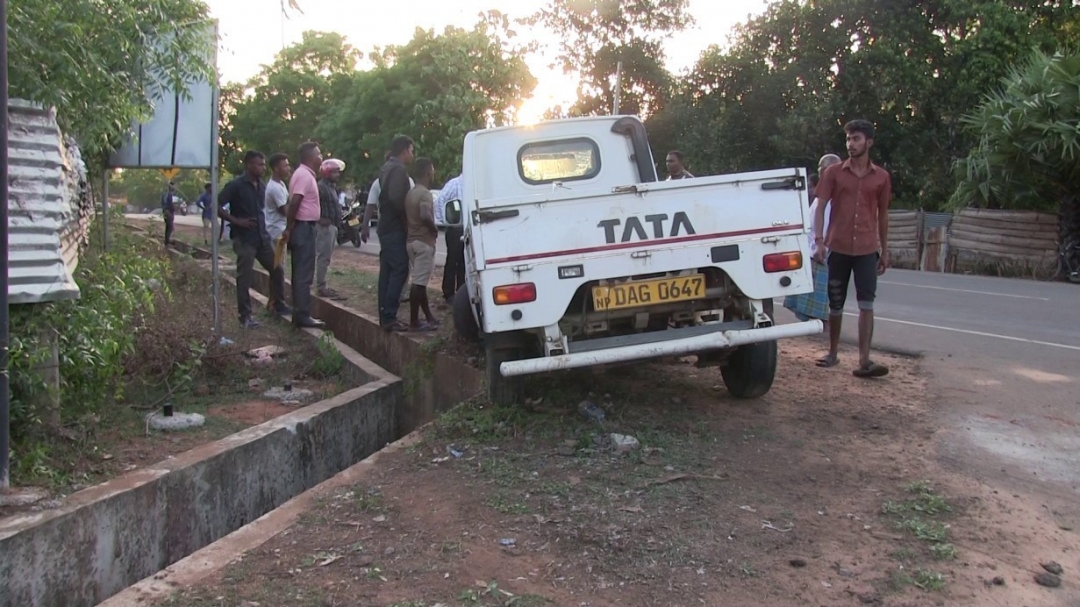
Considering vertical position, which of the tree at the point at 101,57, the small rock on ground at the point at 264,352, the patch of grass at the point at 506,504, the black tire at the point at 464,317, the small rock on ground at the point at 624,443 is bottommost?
the patch of grass at the point at 506,504

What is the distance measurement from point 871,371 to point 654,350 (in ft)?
7.30

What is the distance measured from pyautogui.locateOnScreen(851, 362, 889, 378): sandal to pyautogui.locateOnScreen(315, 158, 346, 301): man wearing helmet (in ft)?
19.9

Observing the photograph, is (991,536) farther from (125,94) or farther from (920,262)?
(920,262)

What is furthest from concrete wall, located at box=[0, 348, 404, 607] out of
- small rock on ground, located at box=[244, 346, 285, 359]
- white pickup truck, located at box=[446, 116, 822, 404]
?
small rock on ground, located at box=[244, 346, 285, 359]

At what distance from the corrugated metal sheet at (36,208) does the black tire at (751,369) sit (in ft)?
12.0

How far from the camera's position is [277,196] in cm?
914

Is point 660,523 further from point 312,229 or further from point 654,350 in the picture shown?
point 312,229

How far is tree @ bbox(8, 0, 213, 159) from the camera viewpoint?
440cm

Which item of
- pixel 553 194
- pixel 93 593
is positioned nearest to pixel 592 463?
pixel 553 194

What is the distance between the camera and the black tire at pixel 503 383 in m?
5.27

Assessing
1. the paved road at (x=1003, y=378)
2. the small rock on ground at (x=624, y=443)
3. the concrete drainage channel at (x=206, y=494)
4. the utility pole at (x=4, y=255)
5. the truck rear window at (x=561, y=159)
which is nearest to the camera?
the utility pole at (x=4, y=255)

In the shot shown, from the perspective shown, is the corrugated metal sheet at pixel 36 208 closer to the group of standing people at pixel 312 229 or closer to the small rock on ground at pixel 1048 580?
the group of standing people at pixel 312 229

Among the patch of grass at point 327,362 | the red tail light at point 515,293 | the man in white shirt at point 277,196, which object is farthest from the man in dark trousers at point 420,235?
the red tail light at point 515,293

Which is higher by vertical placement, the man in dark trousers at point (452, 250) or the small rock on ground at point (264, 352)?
the man in dark trousers at point (452, 250)
